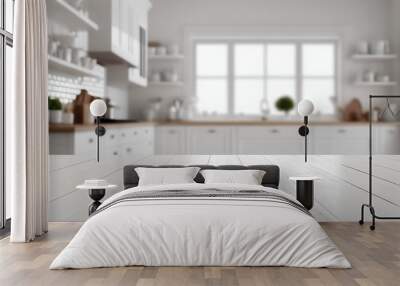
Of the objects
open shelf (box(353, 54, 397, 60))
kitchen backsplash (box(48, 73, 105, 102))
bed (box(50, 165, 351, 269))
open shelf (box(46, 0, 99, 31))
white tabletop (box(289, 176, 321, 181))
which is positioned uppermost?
open shelf (box(46, 0, 99, 31))

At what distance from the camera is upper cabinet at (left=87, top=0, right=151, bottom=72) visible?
6.80 meters

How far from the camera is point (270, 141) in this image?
610cm

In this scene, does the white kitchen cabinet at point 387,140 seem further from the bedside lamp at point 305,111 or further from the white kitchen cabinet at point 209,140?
the white kitchen cabinet at point 209,140

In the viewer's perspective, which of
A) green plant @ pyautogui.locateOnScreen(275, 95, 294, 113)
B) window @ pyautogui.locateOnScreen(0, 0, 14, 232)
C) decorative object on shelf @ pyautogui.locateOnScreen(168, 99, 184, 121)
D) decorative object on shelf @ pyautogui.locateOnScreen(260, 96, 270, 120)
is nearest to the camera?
window @ pyautogui.locateOnScreen(0, 0, 14, 232)

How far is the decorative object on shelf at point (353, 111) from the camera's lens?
6335 millimetres

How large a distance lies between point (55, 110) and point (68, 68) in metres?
0.62

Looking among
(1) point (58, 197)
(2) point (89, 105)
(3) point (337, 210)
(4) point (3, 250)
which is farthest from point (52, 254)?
(3) point (337, 210)

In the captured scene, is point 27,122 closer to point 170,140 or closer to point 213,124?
point 170,140

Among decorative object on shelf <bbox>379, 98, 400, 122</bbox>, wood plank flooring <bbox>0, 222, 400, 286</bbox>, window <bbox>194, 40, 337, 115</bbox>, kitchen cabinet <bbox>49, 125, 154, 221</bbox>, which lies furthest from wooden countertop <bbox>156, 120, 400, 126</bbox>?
wood plank flooring <bbox>0, 222, 400, 286</bbox>

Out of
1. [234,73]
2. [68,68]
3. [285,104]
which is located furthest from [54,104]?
[285,104]

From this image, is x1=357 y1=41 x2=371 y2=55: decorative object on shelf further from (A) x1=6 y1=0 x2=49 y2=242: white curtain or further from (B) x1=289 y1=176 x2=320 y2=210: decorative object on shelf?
(A) x1=6 y1=0 x2=49 y2=242: white curtain

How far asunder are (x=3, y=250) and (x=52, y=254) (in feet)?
1.32

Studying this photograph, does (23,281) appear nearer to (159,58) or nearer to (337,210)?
(337,210)

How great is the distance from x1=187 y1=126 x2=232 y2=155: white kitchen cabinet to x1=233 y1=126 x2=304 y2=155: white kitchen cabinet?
0.09 m
